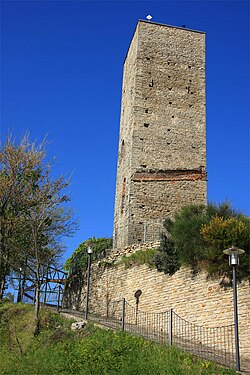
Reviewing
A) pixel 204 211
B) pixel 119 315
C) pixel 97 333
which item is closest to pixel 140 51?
pixel 204 211

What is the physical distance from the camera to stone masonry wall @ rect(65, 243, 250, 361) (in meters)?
13.0

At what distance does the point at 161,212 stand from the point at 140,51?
26.4ft

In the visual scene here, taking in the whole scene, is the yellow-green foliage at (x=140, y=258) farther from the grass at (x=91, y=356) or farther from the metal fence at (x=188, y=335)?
the grass at (x=91, y=356)

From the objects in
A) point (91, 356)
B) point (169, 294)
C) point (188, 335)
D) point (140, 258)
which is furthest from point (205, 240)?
point (91, 356)

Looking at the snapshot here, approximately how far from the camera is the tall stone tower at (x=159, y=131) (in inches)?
835

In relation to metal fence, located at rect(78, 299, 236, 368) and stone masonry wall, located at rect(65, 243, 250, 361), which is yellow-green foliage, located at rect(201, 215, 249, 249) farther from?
metal fence, located at rect(78, 299, 236, 368)

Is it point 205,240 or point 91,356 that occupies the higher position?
point 205,240

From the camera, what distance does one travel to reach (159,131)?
2247 cm

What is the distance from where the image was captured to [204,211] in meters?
16.8

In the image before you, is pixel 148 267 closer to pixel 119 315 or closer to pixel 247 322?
pixel 119 315

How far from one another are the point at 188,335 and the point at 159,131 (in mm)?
11018

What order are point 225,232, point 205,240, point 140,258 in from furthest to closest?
1. point 140,258
2. point 205,240
3. point 225,232

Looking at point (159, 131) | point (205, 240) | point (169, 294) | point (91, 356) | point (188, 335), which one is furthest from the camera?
point (159, 131)

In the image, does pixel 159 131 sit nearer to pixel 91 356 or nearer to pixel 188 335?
pixel 188 335
